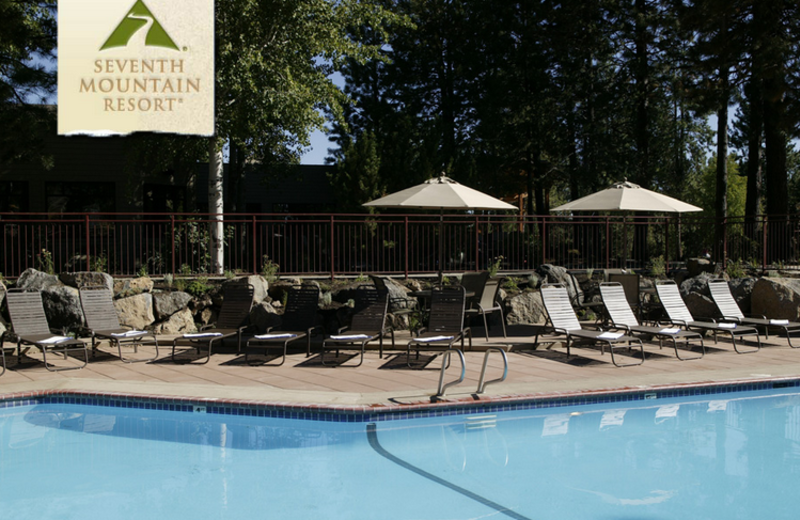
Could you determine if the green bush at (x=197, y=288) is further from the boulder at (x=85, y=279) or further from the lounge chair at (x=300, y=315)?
the lounge chair at (x=300, y=315)

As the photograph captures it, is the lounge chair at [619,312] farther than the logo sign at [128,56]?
No

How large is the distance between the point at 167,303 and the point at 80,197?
36.9ft

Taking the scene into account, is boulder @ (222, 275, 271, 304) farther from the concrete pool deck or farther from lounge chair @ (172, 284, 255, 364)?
the concrete pool deck

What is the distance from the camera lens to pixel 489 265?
598 inches

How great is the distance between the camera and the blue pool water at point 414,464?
5.54m

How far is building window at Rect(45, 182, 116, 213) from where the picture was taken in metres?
21.3

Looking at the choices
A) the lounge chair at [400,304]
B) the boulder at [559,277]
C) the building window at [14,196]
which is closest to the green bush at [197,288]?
the lounge chair at [400,304]

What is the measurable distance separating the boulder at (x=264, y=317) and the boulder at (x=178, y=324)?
1.52 metres

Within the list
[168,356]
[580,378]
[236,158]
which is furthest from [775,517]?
[236,158]

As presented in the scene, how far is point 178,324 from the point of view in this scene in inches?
484

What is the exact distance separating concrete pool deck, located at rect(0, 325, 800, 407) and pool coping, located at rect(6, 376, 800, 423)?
47mm

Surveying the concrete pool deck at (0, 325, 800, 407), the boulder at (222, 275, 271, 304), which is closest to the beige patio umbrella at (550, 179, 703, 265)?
the concrete pool deck at (0, 325, 800, 407)

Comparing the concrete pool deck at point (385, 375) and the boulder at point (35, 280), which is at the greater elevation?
the boulder at point (35, 280)

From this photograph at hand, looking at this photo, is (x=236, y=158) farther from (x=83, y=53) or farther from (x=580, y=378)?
(x=580, y=378)
